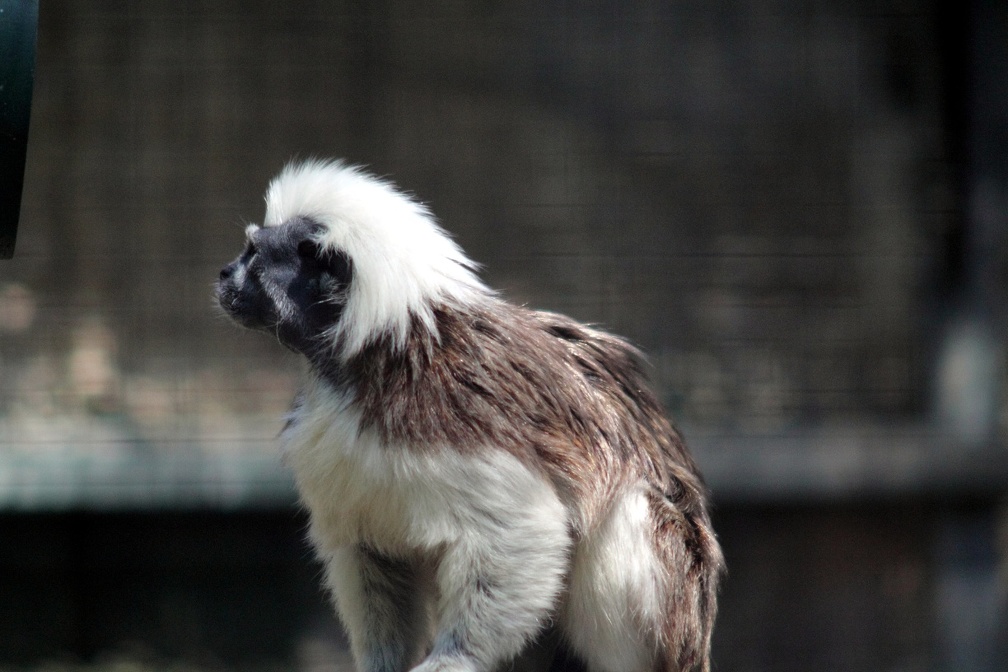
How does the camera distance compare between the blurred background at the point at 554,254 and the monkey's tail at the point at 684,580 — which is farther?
the blurred background at the point at 554,254

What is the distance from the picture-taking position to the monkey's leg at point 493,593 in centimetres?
256

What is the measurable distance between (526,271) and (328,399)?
8.17 feet

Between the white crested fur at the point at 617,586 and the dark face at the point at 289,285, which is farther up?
the dark face at the point at 289,285

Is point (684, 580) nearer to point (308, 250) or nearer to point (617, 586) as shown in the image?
point (617, 586)

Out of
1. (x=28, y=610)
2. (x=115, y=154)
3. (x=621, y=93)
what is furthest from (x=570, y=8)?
(x=28, y=610)

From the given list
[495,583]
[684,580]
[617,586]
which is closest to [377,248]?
[495,583]

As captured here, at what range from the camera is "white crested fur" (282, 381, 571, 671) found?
2564 millimetres

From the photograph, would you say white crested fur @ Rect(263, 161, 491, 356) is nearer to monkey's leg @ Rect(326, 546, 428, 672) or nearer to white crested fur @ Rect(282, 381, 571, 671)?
white crested fur @ Rect(282, 381, 571, 671)

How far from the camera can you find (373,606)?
9.51 feet

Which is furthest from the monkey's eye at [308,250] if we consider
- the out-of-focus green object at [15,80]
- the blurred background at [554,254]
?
the blurred background at [554,254]

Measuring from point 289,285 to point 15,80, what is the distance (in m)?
0.76

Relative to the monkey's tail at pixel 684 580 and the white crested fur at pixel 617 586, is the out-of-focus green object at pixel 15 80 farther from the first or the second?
the monkey's tail at pixel 684 580

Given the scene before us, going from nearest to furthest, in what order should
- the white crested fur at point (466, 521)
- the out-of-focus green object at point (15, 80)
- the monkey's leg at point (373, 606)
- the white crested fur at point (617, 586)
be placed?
the out-of-focus green object at point (15, 80), the white crested fur at point (466, 521), the white crested fur at point (617, 586), the monkey's leg at point (373, 606)

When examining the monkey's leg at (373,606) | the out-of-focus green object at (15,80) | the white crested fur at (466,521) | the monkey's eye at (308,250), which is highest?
the out-of-focus green object at (15,80)
